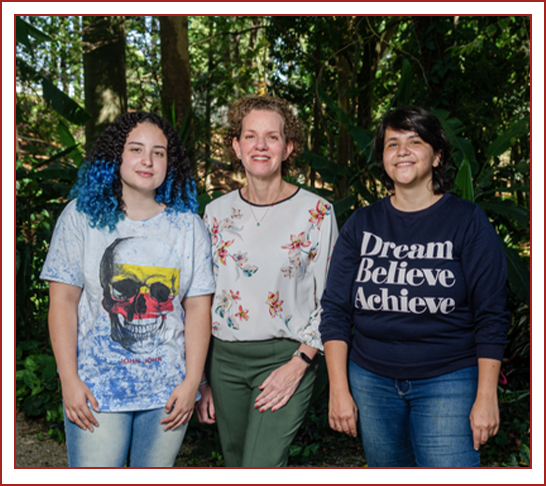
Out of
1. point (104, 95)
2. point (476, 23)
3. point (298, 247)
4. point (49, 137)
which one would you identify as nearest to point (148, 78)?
point (49, 137)

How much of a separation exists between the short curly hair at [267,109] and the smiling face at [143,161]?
1.43ft

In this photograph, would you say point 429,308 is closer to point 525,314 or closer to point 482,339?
point 482,339

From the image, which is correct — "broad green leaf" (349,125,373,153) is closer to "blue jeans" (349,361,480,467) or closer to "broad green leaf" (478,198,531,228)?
"broad green leaf" (478,198,531,228)

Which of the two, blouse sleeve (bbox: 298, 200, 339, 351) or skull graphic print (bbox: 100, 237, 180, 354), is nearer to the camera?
skull graphic print (bbox: 100, 237, 180, 354)

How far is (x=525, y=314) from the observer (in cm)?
423

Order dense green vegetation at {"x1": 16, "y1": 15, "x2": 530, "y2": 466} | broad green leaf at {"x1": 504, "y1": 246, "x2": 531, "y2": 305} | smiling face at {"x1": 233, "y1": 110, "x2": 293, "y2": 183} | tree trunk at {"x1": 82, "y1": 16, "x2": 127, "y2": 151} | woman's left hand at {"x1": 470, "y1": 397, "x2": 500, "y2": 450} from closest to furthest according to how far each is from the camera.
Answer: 1. woman's left hand at {"x1": 470, "y1": 397, "x2": 500, "y2": 450}
2. smiling face at {"x1": 233, "y1": 110, "x2": 293, "y2": 183}
3. broad green leaf at {"x1": 504, "y1": 246, "x2": 531, "y2": 305}
4. dense green vegetation at {"x1": 16, "y1": 15, "x2": 530, "y2": 466}
5. tree trunk at {"x1": 82, "y1": 16, "x2": 127, "y2": 151}

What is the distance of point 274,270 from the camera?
1.97 meters

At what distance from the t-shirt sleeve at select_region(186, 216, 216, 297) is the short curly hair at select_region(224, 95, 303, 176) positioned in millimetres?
515

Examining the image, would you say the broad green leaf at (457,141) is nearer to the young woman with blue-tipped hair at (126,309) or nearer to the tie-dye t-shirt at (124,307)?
the young woman with blue-tipped hair at (126,309)

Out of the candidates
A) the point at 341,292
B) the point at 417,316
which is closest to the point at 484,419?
the point at 417,316

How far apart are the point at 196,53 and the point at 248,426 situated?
11207mm

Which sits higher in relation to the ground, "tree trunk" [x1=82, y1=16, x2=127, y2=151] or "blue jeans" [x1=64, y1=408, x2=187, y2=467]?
"tree trunk" [x1=82, y1=16, x2=127, y2=151]

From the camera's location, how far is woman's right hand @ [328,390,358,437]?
182 centimetres

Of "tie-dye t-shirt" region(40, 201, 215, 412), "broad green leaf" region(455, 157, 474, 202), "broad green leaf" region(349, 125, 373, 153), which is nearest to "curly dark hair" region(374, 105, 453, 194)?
→ "tie-dye t-shirt" region(40, 201, 215, 412)
